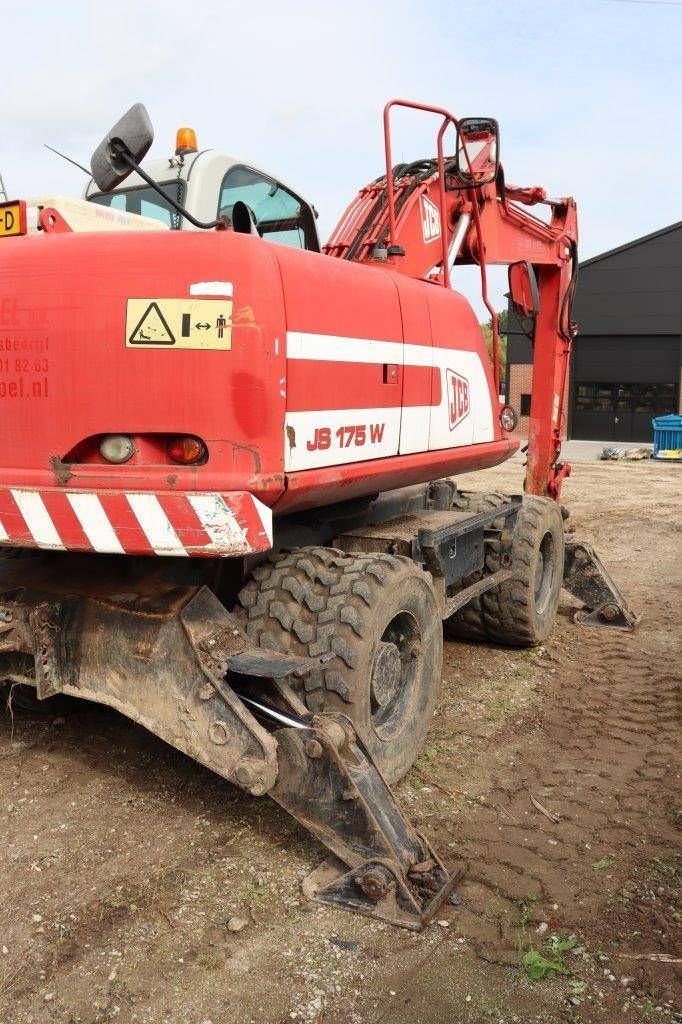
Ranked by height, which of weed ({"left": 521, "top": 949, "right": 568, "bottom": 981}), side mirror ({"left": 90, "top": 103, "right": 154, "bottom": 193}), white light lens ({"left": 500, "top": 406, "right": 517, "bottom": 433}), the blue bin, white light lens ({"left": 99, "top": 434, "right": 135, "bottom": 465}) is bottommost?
weed ({"left": 521, "top": 949, "right": 568, "bottom": 981})

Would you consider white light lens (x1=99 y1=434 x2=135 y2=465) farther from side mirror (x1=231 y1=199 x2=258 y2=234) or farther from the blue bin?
the blue bin

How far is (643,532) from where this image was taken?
36.2 feet

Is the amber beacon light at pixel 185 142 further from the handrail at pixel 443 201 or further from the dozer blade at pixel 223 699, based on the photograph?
the dozer blade at pixel 223 699

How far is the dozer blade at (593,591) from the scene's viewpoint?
22.0 ft

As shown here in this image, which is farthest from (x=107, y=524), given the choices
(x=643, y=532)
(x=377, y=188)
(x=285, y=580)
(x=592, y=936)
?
(x=643, y=532)

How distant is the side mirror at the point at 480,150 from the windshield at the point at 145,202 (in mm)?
1749

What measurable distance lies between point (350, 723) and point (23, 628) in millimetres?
1273

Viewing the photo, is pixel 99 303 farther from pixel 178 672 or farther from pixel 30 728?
pixel 30 728

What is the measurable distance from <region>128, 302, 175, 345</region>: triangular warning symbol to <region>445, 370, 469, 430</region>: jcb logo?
1848 millimetres

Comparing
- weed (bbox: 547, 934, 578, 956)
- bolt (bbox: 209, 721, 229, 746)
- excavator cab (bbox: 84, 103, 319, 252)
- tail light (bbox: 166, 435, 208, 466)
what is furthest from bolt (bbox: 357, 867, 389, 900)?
excavator cab (bbox: 84, 103, 319, 252)

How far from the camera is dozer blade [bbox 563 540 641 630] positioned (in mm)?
6691

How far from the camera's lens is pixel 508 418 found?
5582 mm

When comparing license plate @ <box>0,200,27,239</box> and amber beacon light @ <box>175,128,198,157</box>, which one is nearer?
license plate @ <box>0,200,27,239</box>

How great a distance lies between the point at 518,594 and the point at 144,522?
133 inches
